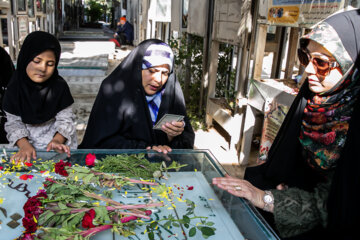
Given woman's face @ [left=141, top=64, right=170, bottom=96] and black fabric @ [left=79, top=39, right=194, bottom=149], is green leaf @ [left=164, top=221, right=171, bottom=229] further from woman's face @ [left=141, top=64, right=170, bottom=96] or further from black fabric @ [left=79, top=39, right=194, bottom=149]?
woman's face @ [left=141, top=64, right=170, bottom=96]

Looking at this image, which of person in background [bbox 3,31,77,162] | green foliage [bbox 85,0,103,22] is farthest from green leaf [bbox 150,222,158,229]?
green foliage [bbox 85,0,103,22]

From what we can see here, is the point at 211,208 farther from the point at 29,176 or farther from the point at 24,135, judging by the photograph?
the point at 24,135

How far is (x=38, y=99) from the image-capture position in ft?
8.00

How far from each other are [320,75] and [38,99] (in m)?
1.98

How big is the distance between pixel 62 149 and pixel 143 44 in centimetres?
96

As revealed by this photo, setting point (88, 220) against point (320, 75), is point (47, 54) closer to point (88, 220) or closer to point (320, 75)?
point (88, 220)

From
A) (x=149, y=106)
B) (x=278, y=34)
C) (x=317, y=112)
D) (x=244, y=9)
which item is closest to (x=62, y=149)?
(x=149, y=106)

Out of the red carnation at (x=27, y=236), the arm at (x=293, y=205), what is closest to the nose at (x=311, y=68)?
the arm at (x=293, y=205)

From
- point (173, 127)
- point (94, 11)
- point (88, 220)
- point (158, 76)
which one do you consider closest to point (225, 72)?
point (158, 76)

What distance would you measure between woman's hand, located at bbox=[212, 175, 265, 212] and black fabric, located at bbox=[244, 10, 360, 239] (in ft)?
1.08

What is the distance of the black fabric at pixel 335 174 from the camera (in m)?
1.43

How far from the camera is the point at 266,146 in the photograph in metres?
3.50

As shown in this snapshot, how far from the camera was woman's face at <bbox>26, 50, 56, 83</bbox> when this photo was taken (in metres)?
2.31

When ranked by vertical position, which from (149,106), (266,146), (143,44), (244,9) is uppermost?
(244,9)
